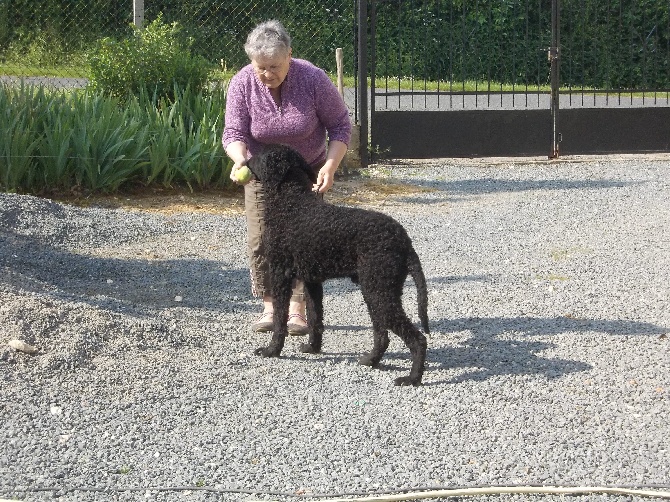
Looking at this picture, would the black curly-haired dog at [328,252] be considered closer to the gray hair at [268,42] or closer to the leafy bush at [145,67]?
the gray hair at [268,42]

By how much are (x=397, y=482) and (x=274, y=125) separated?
2397mm

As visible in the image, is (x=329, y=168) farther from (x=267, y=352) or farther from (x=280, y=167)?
(x=267, y=352)

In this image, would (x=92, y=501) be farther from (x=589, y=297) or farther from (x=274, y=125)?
(x=589, y=297)

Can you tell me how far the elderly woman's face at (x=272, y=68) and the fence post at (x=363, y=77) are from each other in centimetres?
662

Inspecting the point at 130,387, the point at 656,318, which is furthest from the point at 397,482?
the point at 656,318

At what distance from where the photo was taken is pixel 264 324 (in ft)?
19.9

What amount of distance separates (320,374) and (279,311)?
44 cm

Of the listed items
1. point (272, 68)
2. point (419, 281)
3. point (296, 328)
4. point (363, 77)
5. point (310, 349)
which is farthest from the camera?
point (363, 77)

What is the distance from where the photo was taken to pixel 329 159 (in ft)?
18.5

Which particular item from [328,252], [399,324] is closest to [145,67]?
[328,252]

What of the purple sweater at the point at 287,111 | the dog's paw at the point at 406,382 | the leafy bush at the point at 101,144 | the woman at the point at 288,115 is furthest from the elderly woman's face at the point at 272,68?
the leafy bush at the point at 101,144

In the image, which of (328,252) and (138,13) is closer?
(328,252)

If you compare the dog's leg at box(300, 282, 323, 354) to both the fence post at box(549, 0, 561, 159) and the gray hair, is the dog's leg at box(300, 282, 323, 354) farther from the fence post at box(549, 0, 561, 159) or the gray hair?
the fence post at box(549, 0, 561, 159)

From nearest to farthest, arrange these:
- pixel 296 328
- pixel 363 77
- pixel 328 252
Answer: pixel 328 252, pixel 296 328, pixel 363 77
